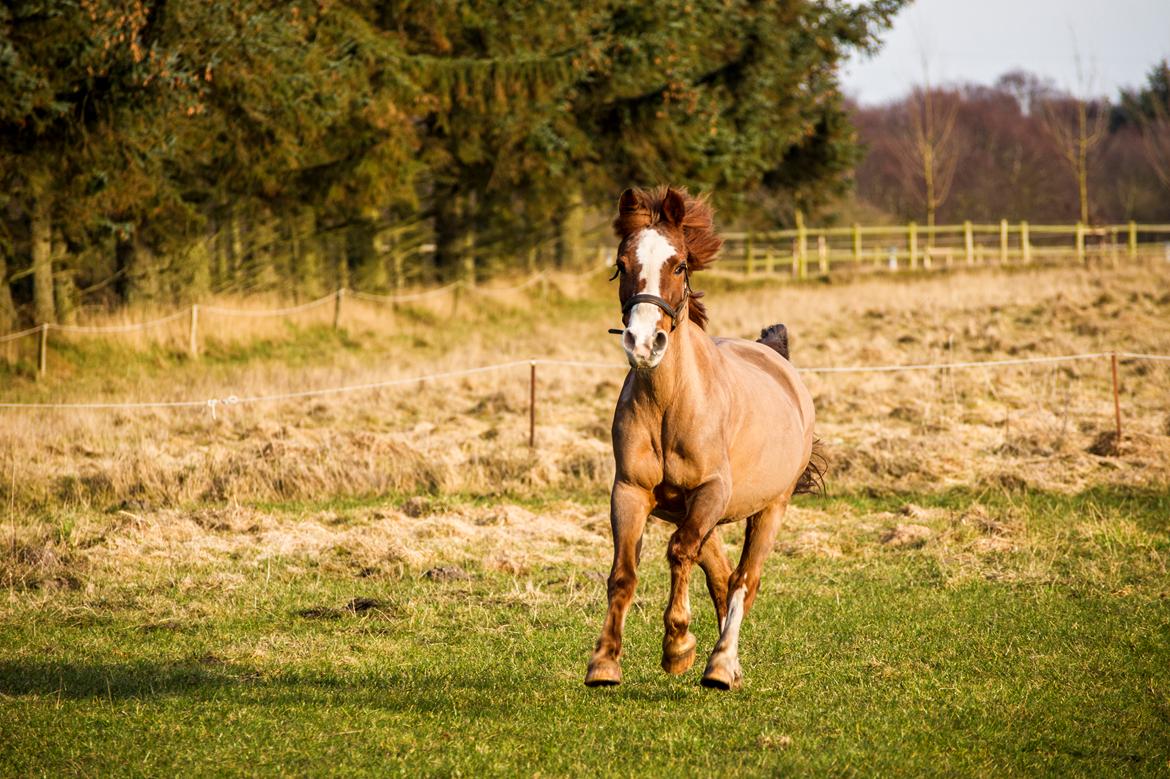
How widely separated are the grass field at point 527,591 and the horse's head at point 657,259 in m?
1.88

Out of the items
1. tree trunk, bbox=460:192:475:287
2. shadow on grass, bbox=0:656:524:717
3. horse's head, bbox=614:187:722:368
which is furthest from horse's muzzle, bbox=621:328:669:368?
tree trunk, bbox=460:192:475:287

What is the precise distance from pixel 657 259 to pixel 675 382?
64cm

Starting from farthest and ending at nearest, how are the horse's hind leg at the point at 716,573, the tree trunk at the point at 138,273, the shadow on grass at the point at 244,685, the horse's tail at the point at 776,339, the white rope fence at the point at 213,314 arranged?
the tree trunk at the point at 138,273 < the white rope fence at the point at 213,314 < the horse's tail at the point at 776,339 < the horse's hind leg at the point at 716,573 < the shadow on grass at the point at 244,685

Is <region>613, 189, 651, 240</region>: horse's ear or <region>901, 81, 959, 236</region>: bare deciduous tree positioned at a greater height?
<region>901, 81, 959, 236</region>: bare deciduous tree

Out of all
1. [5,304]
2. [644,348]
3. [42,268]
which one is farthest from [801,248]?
[644,348]

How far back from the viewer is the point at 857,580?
9.63 m

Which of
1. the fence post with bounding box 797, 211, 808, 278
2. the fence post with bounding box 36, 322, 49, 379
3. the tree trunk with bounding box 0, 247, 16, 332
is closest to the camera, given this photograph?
the fence post with bounding box 36, 322, 49, 379

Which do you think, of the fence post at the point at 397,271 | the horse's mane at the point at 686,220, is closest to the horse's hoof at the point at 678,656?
the horse's mane at the point at 686,220

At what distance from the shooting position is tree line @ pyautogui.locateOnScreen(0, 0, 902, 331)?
61.6 feet

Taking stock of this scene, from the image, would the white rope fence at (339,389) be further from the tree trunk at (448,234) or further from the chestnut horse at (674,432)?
the tree trunk at (448,234)

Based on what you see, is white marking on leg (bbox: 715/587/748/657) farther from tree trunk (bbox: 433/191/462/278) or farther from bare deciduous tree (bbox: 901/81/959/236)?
bare deciduous tree (bbox: 901/81/959/236)

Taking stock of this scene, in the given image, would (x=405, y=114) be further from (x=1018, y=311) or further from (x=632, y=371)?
(x=632, y=371)

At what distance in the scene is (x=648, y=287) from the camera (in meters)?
5.94

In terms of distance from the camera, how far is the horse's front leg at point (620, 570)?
19.0ft
